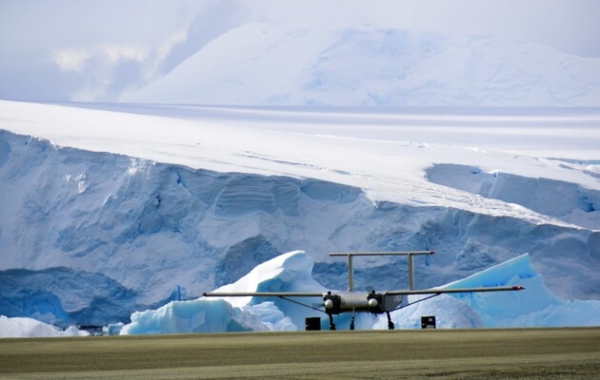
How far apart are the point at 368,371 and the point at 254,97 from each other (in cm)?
10238

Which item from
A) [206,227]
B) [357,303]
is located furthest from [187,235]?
[357,303]

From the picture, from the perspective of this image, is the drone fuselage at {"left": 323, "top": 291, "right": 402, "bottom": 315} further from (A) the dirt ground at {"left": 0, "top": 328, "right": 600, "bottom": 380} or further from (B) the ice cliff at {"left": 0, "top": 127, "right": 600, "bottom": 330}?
(A) the dirt ground at {"left": 0, "top": 328, "right": 600, "bottom": 380}

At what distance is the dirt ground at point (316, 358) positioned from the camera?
31.4 feet

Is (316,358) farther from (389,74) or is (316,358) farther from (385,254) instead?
(389,74)

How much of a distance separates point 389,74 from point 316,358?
100619 millimetres

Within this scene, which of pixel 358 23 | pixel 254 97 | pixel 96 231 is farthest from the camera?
pixel 358 23

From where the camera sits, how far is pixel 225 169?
34.2 m

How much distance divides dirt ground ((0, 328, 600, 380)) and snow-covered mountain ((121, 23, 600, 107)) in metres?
90.4

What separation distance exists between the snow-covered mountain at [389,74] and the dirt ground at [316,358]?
90401 millimetres

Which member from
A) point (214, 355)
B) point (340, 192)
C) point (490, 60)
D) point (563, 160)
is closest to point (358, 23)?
point (490, 60)

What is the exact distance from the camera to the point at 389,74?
11119 centimetres

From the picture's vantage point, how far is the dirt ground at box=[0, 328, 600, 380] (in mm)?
9562

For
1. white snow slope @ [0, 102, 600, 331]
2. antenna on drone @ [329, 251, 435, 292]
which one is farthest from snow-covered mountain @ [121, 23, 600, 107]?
antenna on drone @ [329, 251, 435, 292]

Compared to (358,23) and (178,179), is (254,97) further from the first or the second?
(178,179)
